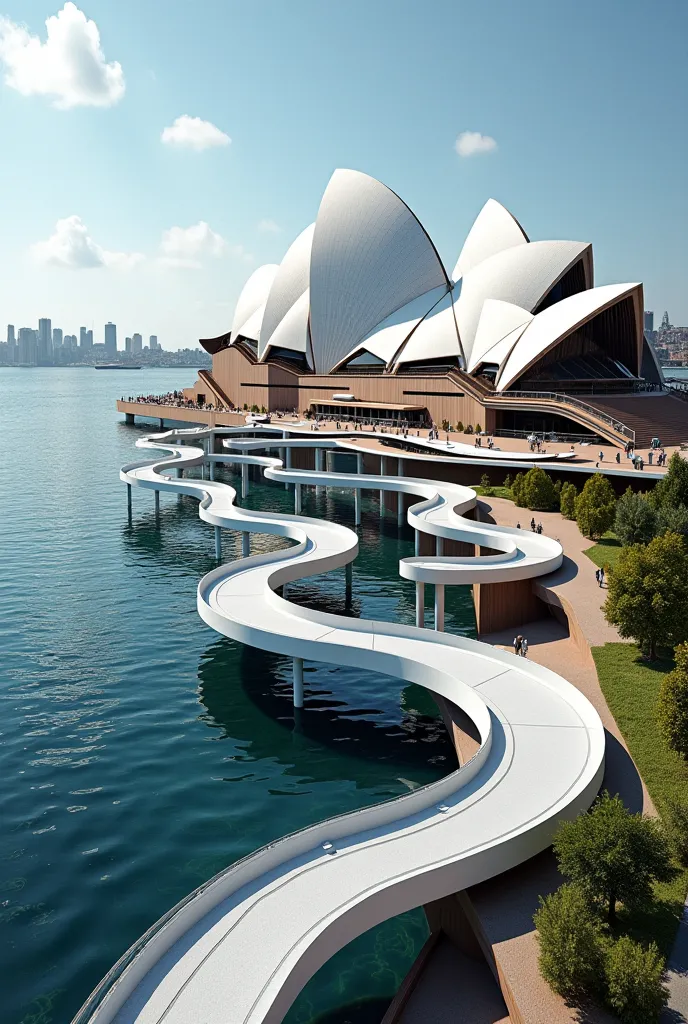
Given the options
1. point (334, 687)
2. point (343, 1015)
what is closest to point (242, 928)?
point (343, 1015)

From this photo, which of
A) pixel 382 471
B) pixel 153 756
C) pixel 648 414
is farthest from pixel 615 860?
pixel 648 414

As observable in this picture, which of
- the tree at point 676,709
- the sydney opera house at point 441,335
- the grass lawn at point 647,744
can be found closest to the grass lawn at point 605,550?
the grass lawn at point 647,744

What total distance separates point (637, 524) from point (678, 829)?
1860cm

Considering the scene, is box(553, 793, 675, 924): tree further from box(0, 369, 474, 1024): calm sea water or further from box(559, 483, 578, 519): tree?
box(559, 483, 578, 519): tree

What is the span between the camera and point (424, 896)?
11703mm

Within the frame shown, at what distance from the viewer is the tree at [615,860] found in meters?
11.2

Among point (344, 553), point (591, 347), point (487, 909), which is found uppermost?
point (591, 347)

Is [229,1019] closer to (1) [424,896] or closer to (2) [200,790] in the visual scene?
(1) [424,896]

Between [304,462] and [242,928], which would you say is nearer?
[242,928]

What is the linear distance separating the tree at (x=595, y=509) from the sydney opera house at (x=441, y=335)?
1545 cm

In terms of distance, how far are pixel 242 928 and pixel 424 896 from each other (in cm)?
280

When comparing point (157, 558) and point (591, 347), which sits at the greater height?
point (591, 347)

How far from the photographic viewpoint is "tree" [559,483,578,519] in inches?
1528

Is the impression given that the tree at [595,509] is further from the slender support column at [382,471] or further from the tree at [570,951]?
the tree at [570,951]
